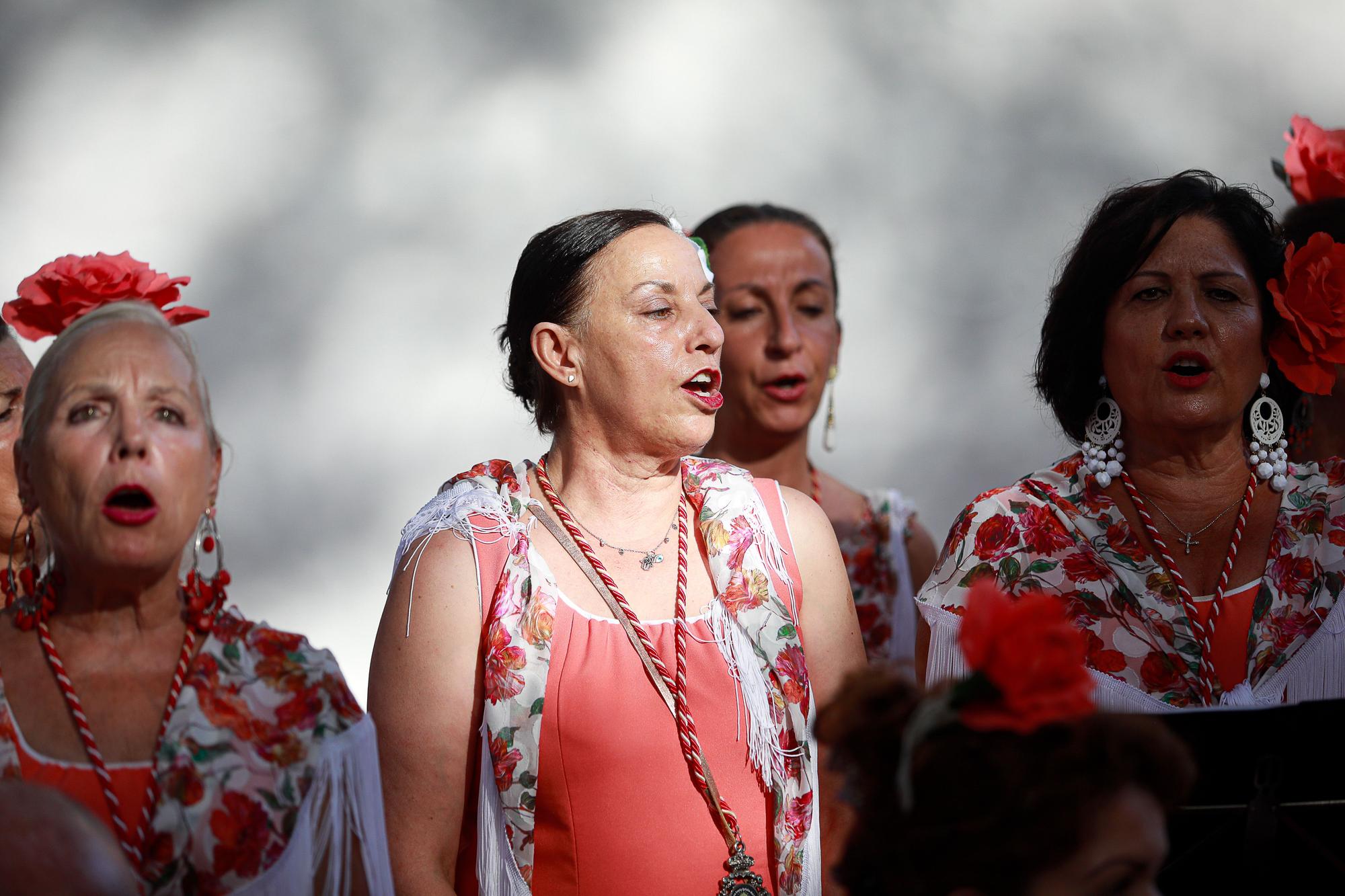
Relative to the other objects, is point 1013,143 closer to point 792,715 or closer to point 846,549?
point 846,549

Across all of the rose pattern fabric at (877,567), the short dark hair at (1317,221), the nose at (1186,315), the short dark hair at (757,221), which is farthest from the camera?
the short dark hair at (757,221)

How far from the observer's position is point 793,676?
2.56 m

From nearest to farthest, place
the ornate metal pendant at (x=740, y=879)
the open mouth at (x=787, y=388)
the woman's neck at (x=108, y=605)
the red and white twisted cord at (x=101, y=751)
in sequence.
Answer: the red and white twisted cord at (x=101, y=751)
the woman's neck at (x=108, y=605)
the ornate metal pendant at (x=740, y=879)
the open mouth at (x=787, y=388)

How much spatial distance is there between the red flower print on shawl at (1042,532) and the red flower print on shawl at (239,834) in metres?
1.64

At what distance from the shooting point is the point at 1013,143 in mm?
5648

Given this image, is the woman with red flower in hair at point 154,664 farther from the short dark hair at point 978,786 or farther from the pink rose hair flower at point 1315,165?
the pink rose hair flower at point 1315,165

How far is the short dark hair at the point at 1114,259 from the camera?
113 inches

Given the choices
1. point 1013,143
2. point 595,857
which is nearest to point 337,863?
point 595,857

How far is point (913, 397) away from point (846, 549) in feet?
5.83

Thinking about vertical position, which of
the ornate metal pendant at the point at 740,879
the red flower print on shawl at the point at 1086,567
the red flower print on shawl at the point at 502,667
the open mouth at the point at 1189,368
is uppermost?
the open mouth at the point at 1189,368

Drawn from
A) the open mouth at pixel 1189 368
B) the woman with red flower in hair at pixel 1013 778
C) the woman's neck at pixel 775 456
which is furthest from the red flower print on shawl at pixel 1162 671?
the woman's neck at pixel 775 456

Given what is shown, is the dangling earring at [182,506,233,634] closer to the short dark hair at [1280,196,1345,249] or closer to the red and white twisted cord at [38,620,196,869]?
the red and white twisted cord at [38,620,196,869]

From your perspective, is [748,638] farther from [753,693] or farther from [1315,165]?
[1315,165]

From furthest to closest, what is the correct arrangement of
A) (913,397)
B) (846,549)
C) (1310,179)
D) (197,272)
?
(913,397) < (197,272) < (846,549) < (1310,179)
